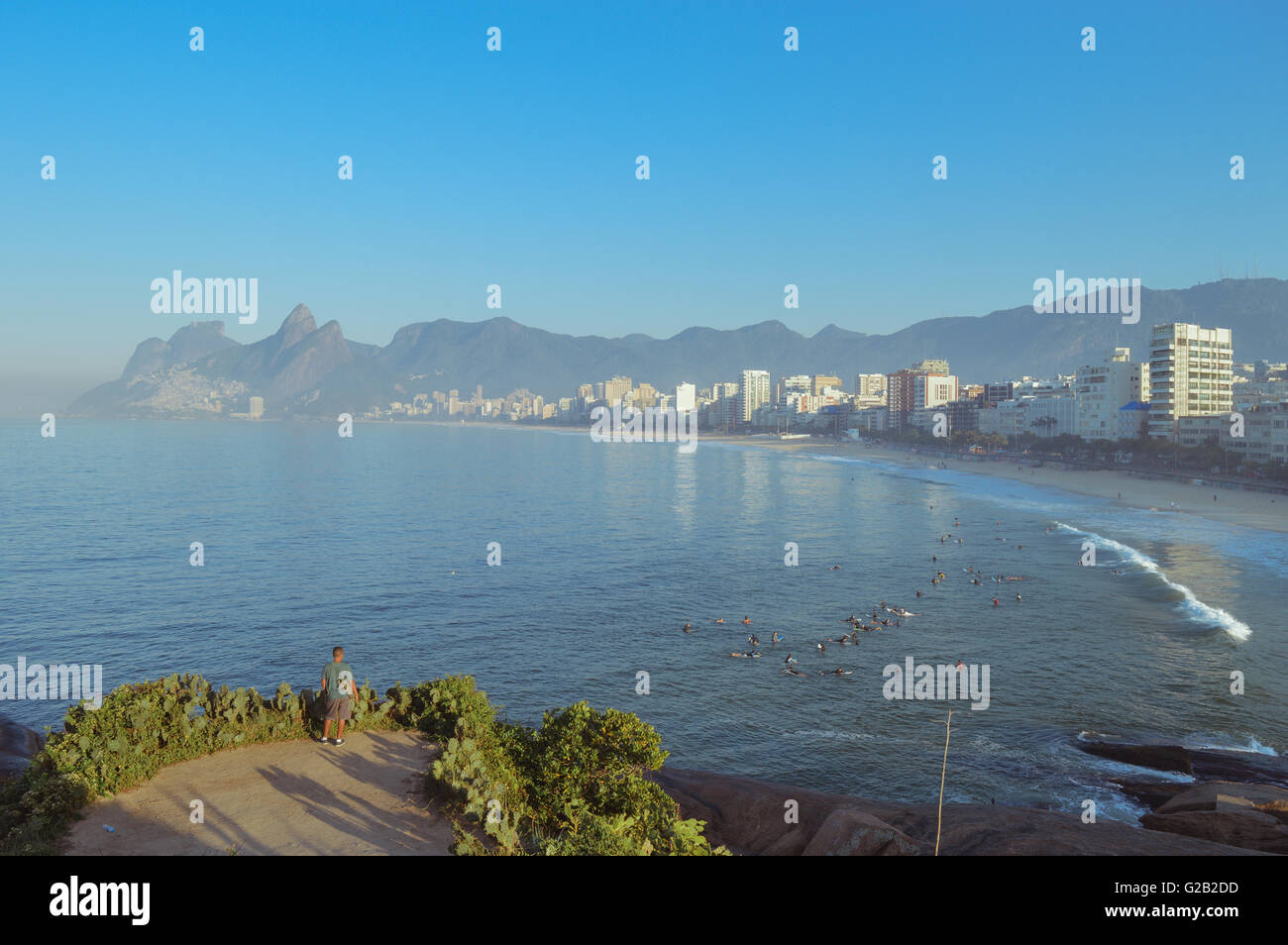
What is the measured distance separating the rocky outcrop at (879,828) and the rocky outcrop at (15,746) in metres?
18.7

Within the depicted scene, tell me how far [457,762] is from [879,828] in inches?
370

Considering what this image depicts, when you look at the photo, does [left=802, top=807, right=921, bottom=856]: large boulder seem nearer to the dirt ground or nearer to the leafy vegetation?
the leafy vegetation

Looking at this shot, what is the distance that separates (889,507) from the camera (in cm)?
9675

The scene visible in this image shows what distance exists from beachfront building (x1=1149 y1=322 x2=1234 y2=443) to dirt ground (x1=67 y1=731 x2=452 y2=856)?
528 ft

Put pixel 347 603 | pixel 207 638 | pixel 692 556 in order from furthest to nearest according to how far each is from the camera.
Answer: pixel 692 556 → pixel 347 603 → pixel 207 638

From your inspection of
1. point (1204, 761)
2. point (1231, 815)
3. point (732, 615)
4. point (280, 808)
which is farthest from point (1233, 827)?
point (732, 615)

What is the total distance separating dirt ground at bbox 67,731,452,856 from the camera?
12.2 meters

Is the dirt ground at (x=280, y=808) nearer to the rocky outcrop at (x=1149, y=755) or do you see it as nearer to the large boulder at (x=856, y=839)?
the large boulder at (x=856, y=839)

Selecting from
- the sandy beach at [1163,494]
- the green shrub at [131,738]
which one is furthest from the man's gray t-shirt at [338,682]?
the sandy beach at [1163,494]

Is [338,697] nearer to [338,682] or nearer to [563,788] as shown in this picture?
[338,682]

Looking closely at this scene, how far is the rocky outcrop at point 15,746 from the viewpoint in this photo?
22188mm
